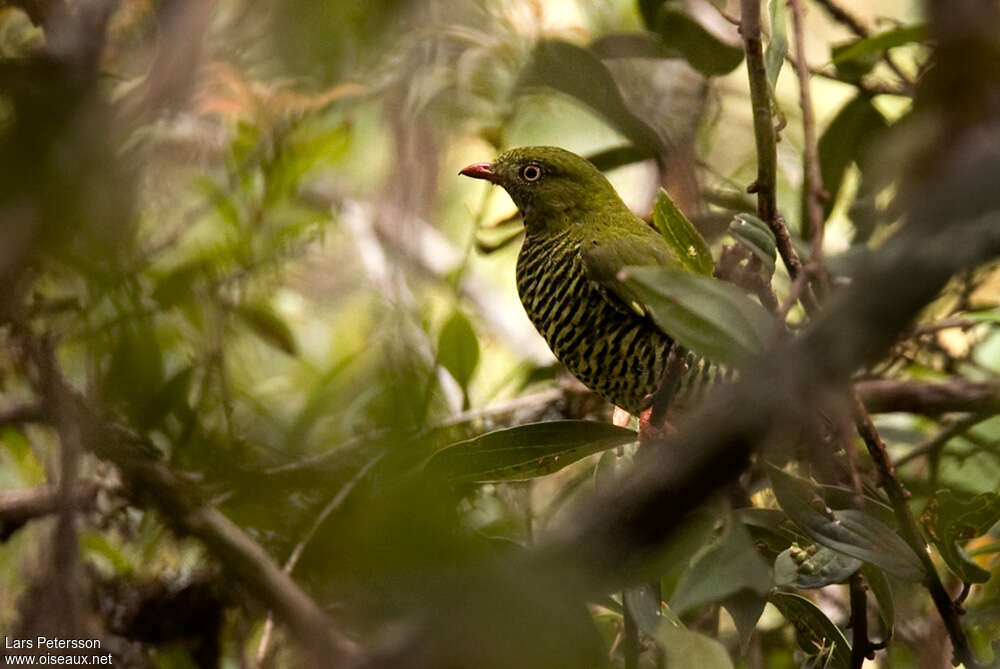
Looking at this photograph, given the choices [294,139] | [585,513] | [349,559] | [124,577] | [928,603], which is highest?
[294,139]

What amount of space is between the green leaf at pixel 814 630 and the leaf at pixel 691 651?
0.35m

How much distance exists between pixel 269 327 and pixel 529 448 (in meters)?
0.99

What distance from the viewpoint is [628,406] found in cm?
219

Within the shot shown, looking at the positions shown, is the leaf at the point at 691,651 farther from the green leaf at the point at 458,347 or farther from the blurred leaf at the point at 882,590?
the green leaf at the point at 458,347

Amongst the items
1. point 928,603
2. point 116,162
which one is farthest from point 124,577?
point 928,603

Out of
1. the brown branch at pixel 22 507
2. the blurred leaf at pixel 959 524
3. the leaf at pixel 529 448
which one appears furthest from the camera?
the brown branch at pixel 22 507

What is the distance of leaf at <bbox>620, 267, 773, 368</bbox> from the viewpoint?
1.24 metres

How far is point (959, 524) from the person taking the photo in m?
1.60

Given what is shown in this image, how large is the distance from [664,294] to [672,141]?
5.17 feet

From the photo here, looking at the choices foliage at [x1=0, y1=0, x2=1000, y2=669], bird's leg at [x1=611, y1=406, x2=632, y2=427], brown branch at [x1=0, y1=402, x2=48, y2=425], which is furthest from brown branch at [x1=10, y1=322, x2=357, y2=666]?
bird's leg at [x1=611, y1=406, x2=632, y2=427]

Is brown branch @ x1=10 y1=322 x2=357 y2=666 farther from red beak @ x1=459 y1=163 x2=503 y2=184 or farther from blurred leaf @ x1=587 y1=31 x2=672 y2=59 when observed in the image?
blurred leaf @ x1=587 y1=31 x2=672 y2=59

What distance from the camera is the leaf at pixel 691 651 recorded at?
4.22ft

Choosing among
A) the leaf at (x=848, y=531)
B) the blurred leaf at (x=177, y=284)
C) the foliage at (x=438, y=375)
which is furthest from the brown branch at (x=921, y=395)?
the blurred leaf at (x=177, y=284)

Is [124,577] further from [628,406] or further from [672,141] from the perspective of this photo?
[672,141]
